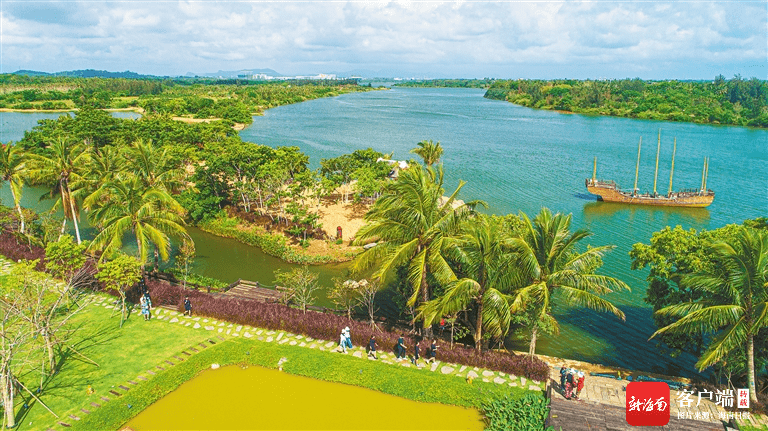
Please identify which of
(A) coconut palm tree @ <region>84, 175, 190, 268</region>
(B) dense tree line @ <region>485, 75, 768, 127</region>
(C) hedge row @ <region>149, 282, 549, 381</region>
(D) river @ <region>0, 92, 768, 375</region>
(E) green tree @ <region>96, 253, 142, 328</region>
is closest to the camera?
(C) hedge row @ <region>149, 282, 549, 381</region>

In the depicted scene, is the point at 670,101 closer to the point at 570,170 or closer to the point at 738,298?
the point at 570,170

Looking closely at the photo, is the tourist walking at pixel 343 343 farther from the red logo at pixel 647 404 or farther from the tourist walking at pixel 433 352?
the red logo at pixel 647 404

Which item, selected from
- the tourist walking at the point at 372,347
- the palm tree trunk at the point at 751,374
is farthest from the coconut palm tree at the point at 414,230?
the palm tree trunk at the point at 751,374

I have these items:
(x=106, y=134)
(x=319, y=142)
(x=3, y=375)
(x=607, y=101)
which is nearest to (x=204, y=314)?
(x=3, y=375)

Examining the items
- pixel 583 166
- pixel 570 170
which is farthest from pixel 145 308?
pixel 583 166

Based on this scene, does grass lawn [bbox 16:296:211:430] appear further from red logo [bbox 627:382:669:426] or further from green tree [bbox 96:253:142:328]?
red logo [bbox 627:382:669:426]

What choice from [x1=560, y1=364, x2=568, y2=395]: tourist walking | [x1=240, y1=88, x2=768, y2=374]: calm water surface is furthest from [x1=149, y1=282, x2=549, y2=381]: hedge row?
[x1=240, y1=88, x2=768, y2=374]: calm water surface
